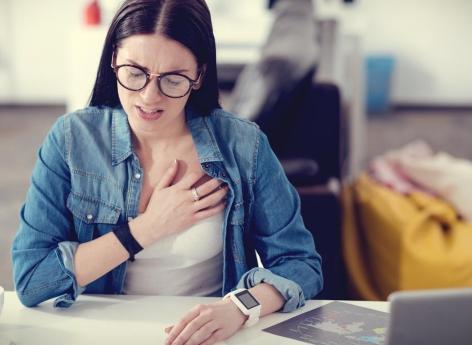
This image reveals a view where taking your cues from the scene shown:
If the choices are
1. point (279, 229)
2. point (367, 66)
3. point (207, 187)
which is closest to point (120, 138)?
point (207, 187)

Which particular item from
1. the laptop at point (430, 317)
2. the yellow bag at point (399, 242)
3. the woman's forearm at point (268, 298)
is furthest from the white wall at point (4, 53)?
the laptop at point (430, 317)

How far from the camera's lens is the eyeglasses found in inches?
48.5

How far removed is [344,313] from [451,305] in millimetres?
408

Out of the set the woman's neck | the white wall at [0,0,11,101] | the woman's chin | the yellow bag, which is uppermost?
the woman's chin

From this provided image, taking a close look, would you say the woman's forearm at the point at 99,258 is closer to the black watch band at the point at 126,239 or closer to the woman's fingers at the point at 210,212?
the black watch band at the point at 126,239

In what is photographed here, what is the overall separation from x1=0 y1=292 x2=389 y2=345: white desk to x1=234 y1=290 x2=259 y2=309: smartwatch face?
3 cm

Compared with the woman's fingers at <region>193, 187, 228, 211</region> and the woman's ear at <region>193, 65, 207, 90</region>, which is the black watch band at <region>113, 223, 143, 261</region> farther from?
the woman's ear at <region>193, 65, 207, 90</region>

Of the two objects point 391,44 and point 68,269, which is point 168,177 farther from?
point 391,44

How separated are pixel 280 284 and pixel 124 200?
32cm

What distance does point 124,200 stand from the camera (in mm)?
1315

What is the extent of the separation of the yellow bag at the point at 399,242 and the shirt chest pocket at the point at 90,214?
55.0 inches

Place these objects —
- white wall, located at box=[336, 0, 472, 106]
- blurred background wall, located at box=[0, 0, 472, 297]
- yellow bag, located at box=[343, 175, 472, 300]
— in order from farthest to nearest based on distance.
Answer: white wall, located at box=[336, 0, 472, 106]
blurred background wall, located at box=[0, 0, 472, 297]
yellow bag, located at box=[343, 175, 472, 300]

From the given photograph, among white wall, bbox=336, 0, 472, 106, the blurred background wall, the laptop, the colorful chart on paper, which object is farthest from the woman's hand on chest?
white wall, bbox=336, 0, 472, 106

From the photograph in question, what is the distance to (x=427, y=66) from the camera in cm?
575
